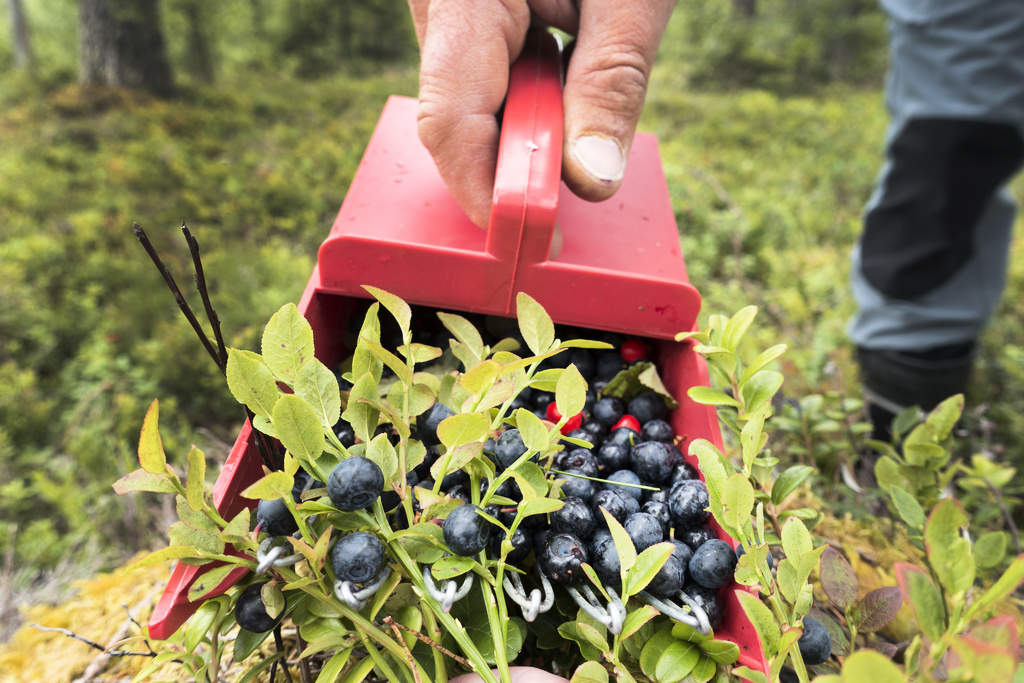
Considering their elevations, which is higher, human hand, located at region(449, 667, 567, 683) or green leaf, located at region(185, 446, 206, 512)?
green leaf, located at region(185, 446, 206, 512)

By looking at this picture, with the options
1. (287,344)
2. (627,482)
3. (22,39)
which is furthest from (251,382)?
(22,39)

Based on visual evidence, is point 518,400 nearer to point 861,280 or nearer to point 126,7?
point 861,280

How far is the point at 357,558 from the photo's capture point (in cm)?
64

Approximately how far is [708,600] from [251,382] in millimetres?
609

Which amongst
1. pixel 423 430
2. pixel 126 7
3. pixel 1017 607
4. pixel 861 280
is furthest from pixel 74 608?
pixel 126 7

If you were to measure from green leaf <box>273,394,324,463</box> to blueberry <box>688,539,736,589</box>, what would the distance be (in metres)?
0.47

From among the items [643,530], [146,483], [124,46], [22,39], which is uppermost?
[146,483]

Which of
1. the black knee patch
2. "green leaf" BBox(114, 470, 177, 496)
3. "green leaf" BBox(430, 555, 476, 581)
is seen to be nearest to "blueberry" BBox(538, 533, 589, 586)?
"green leaf" BBox(430, 555, 476, 581)

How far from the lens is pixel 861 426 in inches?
51.1

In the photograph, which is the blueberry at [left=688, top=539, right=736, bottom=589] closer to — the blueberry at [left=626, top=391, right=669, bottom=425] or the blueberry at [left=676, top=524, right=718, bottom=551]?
the blueberry at [left=676, top=524, right=718, bottom=551]

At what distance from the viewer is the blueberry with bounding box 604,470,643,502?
840 millimetres

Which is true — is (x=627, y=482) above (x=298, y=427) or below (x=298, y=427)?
below

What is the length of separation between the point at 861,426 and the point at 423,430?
98 centimetres

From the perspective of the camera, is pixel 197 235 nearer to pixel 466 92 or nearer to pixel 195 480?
pixel 466 92
